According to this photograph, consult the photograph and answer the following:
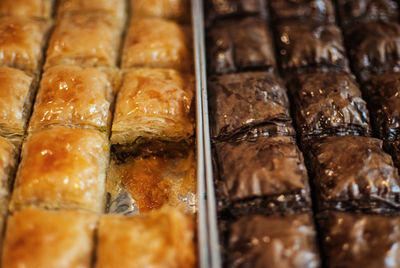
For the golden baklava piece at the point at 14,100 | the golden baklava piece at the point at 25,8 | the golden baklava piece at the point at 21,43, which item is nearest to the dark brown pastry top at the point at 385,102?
the golden baklava piece at the point at 14,100

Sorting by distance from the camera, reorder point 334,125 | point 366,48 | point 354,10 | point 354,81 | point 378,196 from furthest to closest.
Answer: point 354,10 → point 366,48 → point 354,81 → point 334,125 → point 378,196

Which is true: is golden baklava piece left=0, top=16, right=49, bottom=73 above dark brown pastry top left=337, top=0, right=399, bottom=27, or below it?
below

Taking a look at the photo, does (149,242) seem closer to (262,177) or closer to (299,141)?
(262,177)

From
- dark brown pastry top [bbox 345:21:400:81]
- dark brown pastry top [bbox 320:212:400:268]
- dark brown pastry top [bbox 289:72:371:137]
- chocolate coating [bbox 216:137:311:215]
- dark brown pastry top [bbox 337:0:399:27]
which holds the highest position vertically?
dark brown pastry top [bbox 337:0:399:27]

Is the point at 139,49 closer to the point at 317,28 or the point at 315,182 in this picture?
the point at 317,28

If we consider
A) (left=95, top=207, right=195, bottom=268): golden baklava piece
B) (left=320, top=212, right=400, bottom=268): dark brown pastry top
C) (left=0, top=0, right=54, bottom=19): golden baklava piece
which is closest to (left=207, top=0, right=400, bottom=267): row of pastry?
(left=320, top=212, right=400, bottom=268): dark brown pastry top

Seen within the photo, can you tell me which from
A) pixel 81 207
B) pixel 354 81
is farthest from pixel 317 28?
pixel 81 207

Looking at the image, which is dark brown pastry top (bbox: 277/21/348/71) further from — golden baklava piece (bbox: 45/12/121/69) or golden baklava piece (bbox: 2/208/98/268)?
golden baklava piece (bbox: 2/208/98/268)
